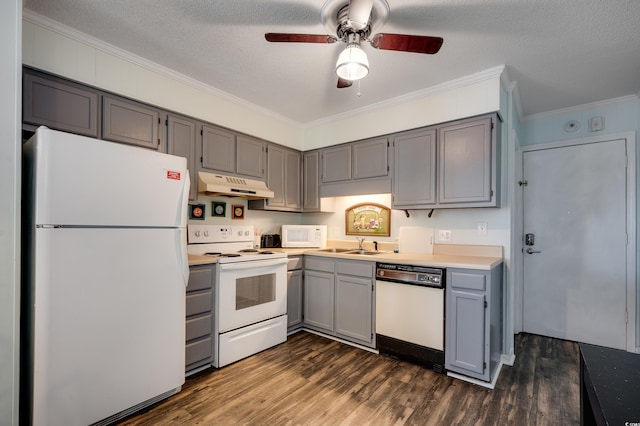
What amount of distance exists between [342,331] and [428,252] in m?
1.18

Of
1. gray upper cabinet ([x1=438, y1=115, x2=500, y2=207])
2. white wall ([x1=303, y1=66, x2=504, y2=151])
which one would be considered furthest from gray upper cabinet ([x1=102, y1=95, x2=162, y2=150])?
gray upper cabinet ([x1=438, y1=115, x2=500, y2=207])

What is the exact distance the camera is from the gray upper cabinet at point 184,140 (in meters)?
2.66

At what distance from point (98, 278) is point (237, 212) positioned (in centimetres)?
174

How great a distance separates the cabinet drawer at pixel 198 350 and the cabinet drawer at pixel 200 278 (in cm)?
43

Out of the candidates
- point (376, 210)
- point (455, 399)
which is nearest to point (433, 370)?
point (455, 399)

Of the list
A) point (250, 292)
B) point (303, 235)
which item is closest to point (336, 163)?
point (303, 235)

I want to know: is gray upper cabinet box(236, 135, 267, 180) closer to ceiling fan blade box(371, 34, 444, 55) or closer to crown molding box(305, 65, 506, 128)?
crown molding box(305, 65, 506, 128)

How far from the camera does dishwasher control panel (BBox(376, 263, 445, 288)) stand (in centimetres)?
246

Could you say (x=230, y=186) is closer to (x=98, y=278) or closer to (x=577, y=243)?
(x=98, y=278)

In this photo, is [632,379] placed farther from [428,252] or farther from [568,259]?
[568,259]

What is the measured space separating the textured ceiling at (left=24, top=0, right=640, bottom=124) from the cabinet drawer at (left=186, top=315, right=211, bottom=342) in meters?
2.10

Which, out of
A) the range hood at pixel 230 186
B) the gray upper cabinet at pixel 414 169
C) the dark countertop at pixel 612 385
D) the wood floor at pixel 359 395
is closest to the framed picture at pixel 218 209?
the range hood at pixel 230 186

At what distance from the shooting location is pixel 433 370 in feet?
8.24

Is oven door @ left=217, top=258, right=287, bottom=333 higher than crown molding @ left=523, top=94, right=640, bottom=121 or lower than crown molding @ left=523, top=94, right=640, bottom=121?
lower
